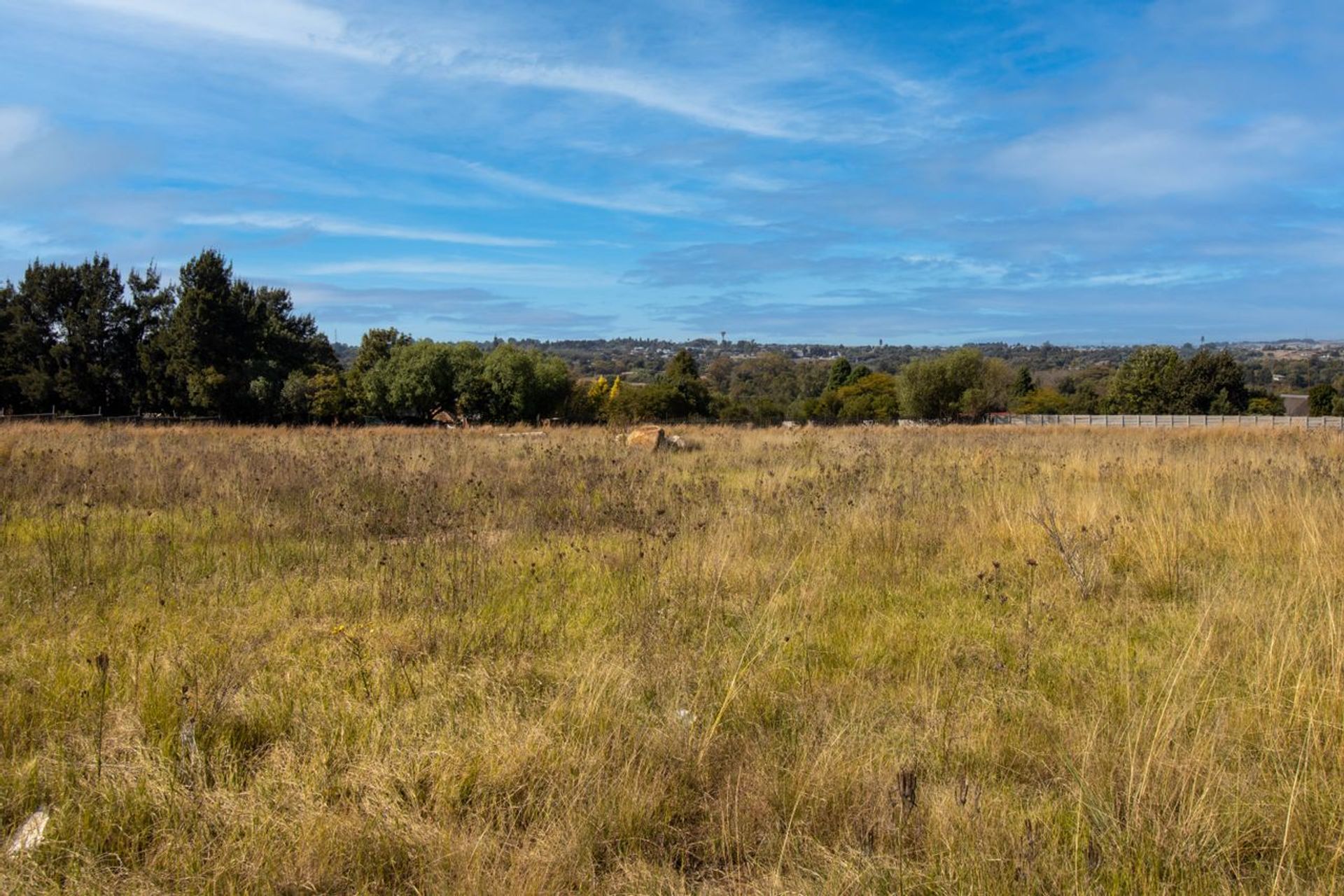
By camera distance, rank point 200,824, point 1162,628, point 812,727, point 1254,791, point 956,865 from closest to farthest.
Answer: point 956,865, point 200,824, point 1254,791, point 812,727, point 1162,628

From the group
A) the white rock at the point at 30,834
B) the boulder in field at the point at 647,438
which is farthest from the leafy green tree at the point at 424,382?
the white rock at the point at 30,834

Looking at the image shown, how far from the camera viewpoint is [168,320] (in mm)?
42000

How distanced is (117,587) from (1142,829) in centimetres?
606

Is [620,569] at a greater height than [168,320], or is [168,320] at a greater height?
[168,320]

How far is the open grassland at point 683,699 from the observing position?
2.46 m

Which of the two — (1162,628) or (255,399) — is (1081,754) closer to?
(1162,628)

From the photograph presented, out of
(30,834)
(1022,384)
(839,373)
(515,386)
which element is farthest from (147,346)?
(1022,384)

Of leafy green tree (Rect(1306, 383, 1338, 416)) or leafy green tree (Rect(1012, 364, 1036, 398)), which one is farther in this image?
leafy green tree (Rect(1012, 364, 1036, 398))

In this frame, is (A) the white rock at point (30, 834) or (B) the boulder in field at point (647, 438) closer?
(A) the white rock at point (30, 834)

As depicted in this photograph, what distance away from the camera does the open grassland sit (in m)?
2.46

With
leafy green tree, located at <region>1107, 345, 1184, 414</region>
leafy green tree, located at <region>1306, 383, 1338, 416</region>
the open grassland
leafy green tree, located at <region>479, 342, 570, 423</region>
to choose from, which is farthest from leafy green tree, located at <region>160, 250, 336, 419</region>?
leafy green tree, located at <region>1306, 383, 1338, 416</region>

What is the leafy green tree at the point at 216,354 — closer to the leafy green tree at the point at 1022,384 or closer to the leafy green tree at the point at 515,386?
the leafy green tree at the point at 515,386

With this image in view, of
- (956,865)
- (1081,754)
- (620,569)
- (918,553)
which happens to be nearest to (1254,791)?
(1081,754)

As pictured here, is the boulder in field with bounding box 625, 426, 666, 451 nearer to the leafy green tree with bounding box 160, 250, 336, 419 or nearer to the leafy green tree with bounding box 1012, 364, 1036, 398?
the leafy green tree with bounding box 160, 250, 336, 419
